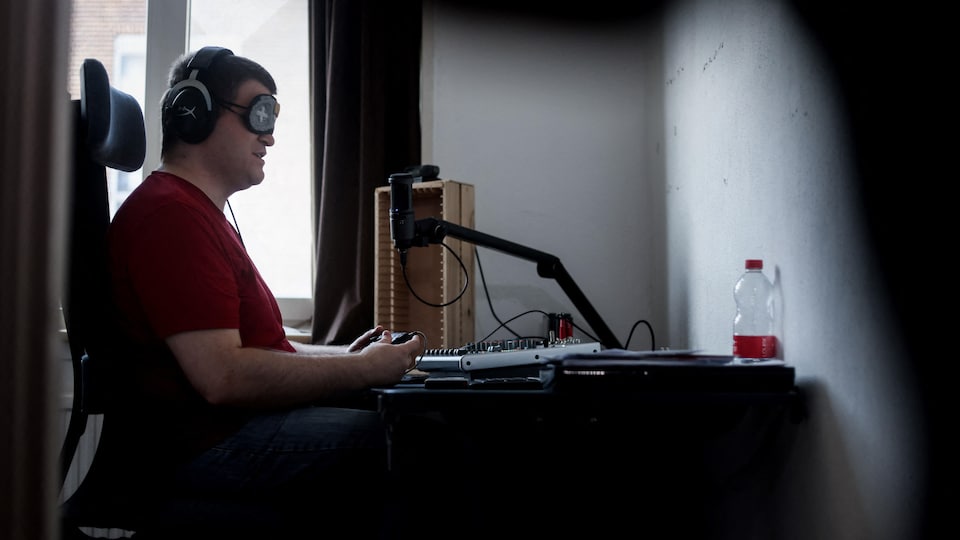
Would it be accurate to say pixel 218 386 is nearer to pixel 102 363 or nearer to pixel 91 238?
pixel 102 363

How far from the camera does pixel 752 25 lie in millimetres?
1334

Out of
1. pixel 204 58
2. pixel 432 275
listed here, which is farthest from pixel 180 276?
pixel 432 275

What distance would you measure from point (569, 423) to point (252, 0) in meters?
2.00

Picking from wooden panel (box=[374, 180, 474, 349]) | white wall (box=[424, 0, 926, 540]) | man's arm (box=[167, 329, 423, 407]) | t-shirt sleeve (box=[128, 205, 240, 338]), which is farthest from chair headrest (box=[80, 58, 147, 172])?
white wall (box=[424, 0, 926, 540])

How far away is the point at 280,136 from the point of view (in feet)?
8.24

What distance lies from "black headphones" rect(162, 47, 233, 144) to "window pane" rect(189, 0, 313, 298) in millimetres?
1131

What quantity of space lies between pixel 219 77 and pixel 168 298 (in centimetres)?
48

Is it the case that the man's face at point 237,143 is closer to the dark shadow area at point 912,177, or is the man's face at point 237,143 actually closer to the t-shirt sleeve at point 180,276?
the t-shirt sleeve at point 180,276

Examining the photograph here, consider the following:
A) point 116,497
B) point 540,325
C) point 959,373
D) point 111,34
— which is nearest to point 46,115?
point 959,373

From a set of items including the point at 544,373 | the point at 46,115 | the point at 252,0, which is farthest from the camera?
the point at 252,0

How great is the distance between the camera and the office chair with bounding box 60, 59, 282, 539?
3.38ft

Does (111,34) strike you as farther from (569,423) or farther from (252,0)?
(569,423)

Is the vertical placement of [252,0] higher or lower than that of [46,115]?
higher

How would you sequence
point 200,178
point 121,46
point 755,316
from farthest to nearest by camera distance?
1. point 121,46
2. point 200,178
3. point 755,316
